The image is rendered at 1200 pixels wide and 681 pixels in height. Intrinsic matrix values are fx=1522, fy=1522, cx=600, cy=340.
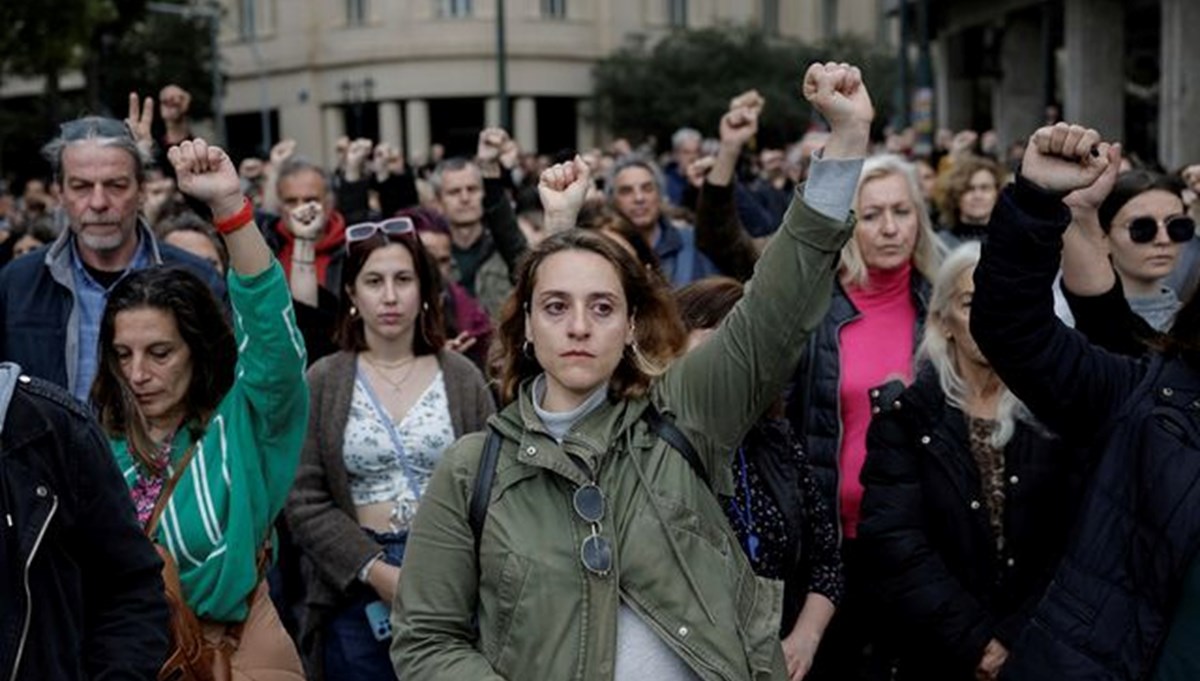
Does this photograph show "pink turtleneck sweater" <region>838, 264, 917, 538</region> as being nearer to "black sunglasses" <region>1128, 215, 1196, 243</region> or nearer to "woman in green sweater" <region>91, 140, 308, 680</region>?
"black sunglasses" <region>1128, 215, 1196, 243</region>

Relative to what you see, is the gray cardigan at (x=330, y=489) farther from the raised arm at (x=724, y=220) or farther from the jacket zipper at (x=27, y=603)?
the jacket zipper at (x=27, y=603)

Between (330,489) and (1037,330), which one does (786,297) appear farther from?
(330,489)

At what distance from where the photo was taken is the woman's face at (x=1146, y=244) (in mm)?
5477

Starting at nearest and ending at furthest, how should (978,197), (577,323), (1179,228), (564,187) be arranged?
(577,323) < (564,187) < (1179,228) < (978,197)

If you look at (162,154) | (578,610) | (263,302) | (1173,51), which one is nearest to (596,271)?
(578,610)

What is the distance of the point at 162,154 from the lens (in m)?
7.35

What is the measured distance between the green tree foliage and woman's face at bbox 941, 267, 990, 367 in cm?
4862

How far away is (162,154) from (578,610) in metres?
4.95

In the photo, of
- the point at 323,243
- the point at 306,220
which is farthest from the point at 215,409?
the point at 323,243

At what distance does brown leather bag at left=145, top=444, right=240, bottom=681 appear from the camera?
359 centimetres

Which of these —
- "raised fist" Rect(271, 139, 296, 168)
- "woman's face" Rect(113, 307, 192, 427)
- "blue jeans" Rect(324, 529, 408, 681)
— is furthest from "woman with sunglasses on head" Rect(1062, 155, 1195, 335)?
"raised fist" Rect(271, 139, 296, 168)

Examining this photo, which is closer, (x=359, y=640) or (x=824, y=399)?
(x=359, y=640)

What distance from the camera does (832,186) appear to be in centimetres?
305

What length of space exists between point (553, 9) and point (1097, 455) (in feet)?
181
